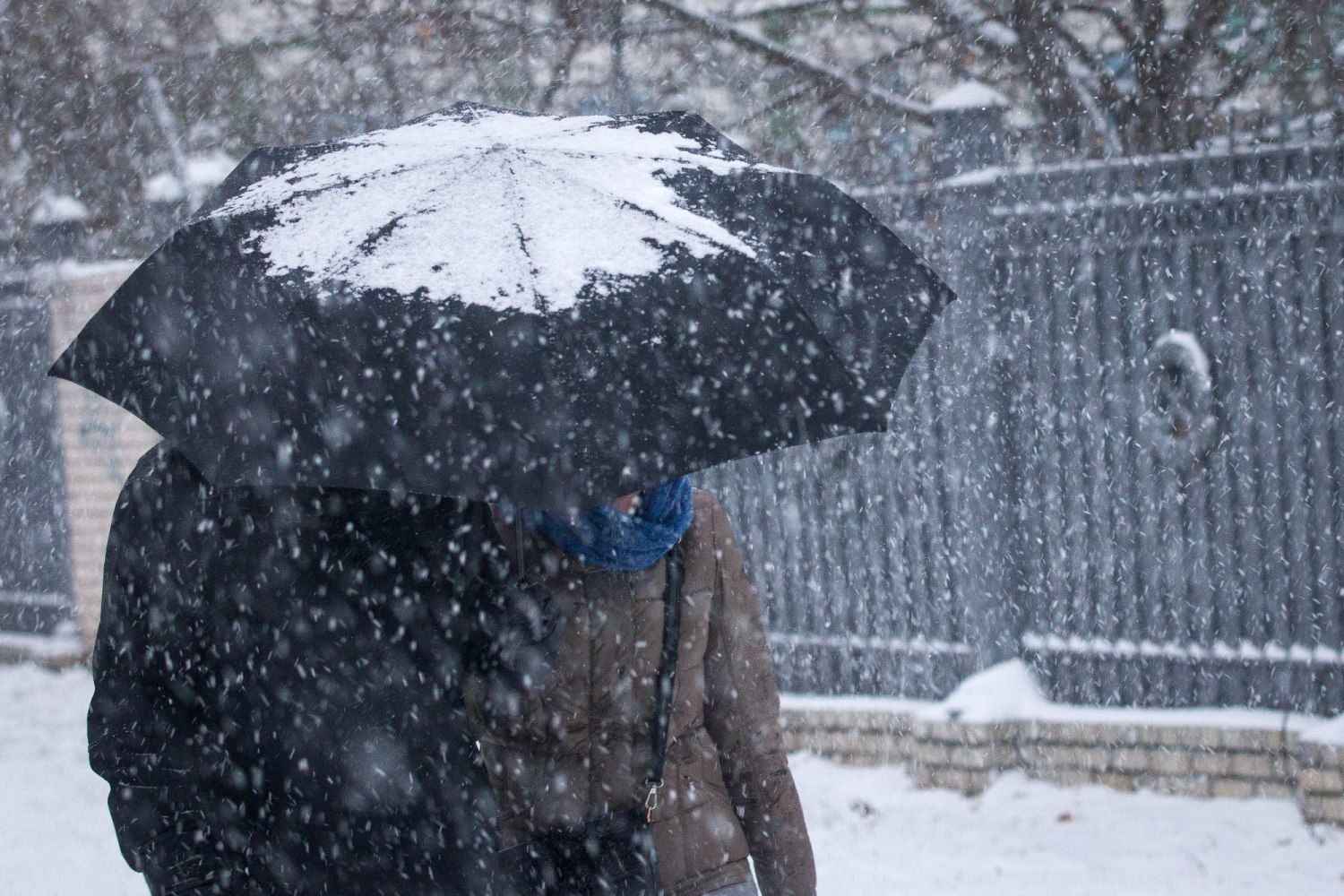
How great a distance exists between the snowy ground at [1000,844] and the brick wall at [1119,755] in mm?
59

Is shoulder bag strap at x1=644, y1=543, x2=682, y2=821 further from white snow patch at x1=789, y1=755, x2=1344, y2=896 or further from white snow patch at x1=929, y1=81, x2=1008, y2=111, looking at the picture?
white snow patch at x1=929, y1=81, x2=1008, y2=111

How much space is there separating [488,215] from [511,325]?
0.25 m

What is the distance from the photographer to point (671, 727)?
2.13 meters

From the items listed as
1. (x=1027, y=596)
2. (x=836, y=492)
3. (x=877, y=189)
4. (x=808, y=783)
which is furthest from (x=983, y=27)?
(x=808, y=783)

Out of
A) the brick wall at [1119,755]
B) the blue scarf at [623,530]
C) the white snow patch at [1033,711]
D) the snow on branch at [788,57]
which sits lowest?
the brick wall at [1119,755]

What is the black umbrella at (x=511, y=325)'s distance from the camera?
1.74 m

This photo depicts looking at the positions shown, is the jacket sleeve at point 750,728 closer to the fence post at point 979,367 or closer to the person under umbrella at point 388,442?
the person under umbrella at point 388,442

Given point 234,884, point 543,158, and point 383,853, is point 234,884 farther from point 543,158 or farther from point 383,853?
point 543,158

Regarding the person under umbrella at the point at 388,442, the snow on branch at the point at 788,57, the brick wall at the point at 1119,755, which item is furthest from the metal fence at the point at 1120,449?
the person under umbrella at the point at 388,442

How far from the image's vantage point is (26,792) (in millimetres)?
6191

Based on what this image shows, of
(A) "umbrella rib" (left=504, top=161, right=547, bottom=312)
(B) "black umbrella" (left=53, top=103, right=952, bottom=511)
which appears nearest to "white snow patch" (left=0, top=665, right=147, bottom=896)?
(B) "black umbrella" (left=53, top=103, right=952, bottom=511)

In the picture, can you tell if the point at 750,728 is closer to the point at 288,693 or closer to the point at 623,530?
the point at 623,530

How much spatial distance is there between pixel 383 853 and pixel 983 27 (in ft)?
19.9

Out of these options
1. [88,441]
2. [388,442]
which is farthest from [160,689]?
[88,441]
